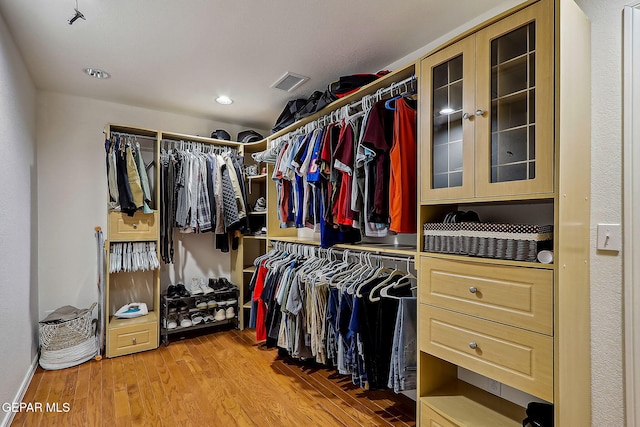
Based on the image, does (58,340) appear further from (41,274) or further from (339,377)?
(339,377)

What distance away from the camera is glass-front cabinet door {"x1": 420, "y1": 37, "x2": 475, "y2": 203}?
1519 mm

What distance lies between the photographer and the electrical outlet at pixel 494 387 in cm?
178

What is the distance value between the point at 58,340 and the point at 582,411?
3626mm

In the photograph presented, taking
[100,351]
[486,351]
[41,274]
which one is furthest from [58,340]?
[486,351]

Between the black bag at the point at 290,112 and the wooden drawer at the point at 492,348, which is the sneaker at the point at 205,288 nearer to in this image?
the black bag at the point at 290,112

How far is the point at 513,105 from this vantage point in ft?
4.56

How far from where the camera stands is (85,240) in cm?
329

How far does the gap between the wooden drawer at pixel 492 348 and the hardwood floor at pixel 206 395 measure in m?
0.81

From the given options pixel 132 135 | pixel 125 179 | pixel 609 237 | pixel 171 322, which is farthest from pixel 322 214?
pixel 132 135

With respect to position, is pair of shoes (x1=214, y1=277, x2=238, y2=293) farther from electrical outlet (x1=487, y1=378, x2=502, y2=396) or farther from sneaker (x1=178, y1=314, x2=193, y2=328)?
electrical outlet (x1=487, y1=378, x2=502, y2=396)

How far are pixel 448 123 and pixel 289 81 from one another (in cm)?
169

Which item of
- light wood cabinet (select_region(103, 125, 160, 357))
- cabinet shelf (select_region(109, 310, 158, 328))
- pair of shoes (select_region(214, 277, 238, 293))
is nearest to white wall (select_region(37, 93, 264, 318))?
light wood cabinet (select_region(103, 125, 160, 357))

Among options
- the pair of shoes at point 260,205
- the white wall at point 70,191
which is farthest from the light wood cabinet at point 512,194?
the white wall at point 70,191

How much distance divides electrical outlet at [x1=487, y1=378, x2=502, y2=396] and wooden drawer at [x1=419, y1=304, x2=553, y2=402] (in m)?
0.46
